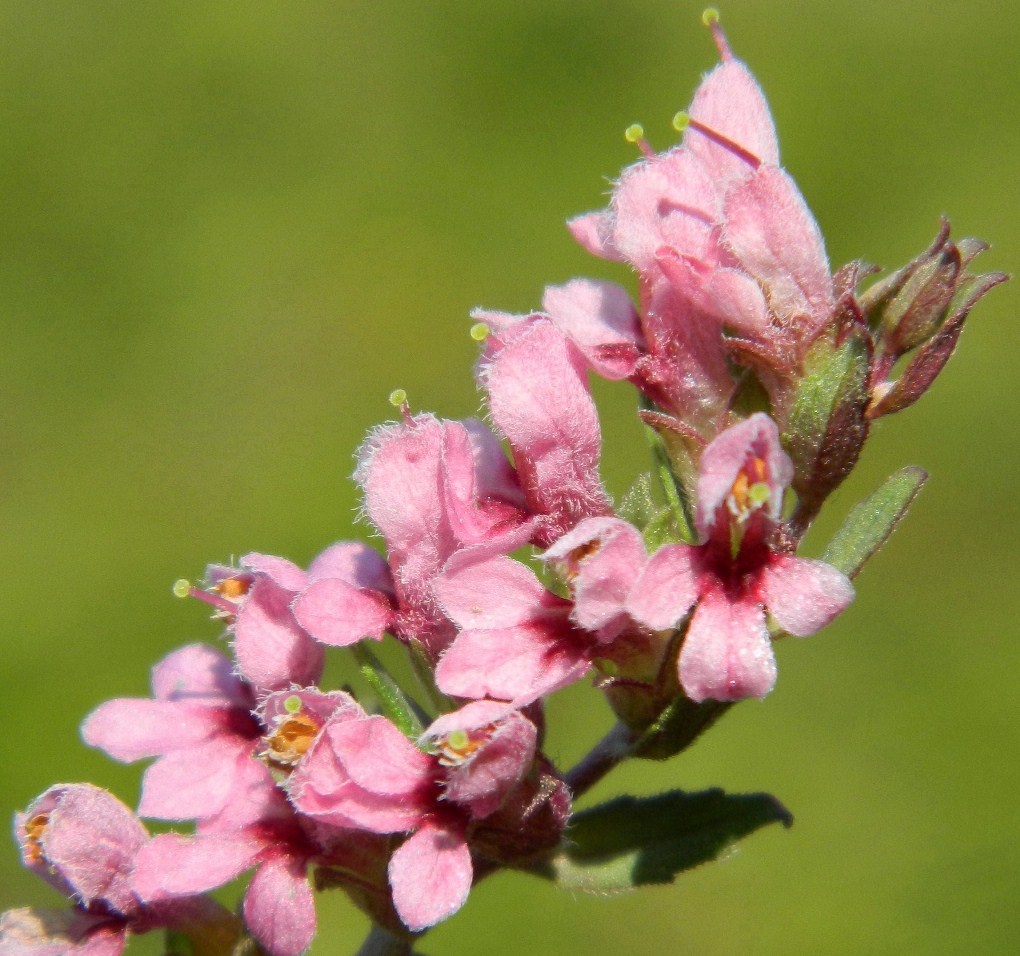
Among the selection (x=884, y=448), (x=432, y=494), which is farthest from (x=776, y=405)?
(x=884, y=448)

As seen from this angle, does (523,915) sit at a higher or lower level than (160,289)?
lower

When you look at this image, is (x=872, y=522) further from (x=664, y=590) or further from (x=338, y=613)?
(x=338, y=613)

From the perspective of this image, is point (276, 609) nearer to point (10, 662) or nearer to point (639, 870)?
point (639, 870)

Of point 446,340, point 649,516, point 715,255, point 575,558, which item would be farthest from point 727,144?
point 446,340

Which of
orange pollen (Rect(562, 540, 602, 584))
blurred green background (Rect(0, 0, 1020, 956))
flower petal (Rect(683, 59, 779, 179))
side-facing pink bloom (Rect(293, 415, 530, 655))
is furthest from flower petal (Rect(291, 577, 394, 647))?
blurred green background (Rect(0, 0, 1020, 956))

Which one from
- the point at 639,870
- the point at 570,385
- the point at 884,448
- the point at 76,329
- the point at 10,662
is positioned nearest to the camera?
the point at 570,385

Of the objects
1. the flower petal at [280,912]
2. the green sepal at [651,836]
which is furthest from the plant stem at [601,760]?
the flower petal at [280,912]
